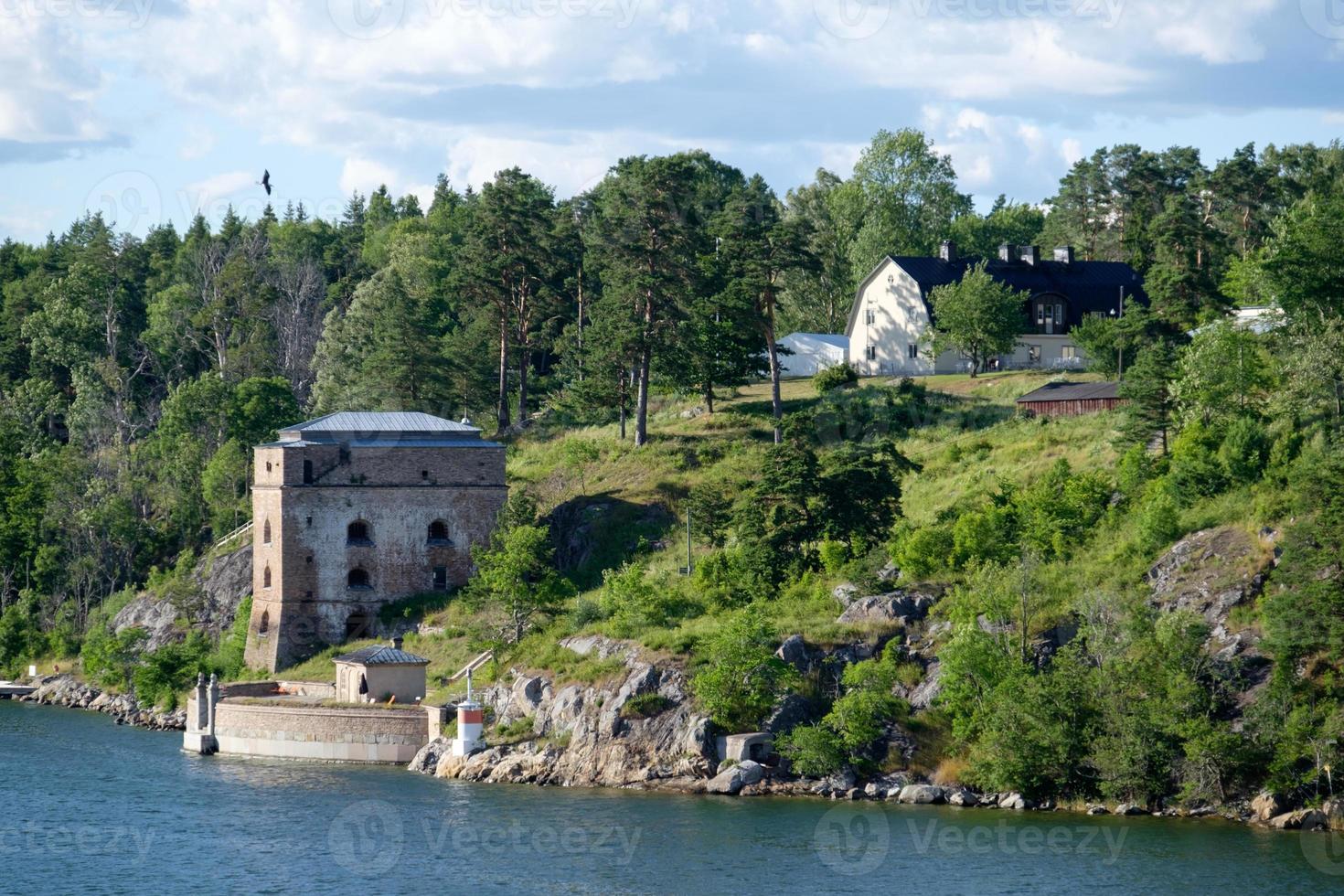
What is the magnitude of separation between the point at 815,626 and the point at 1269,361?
1881cm

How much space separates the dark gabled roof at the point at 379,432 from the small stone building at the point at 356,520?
37 millimetres

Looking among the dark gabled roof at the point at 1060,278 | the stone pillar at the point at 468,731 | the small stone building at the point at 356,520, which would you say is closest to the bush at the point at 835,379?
the dark gabled roof at the point at 1060,278

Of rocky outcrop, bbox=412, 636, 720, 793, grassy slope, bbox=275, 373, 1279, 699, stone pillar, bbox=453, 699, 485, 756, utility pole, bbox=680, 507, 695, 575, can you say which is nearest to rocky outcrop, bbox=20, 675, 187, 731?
grassy slope, bbox=275, 373, 1279, 699

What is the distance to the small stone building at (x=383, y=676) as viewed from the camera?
65.4 meters

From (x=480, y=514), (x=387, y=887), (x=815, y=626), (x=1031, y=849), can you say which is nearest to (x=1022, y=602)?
(x=815, y=626)

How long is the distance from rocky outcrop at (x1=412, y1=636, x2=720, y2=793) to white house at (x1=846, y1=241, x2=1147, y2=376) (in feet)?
111

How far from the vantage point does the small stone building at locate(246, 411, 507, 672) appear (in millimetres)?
74500

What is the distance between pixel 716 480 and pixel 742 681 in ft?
67.5

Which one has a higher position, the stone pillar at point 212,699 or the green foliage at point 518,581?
the green foliage at point 518,581

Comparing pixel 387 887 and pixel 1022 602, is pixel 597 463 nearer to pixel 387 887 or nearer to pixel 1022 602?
pixel 1022 602

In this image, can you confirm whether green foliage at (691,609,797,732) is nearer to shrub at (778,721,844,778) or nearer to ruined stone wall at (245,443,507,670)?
shrub at (778,721,844,778)

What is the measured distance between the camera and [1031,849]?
48469mm

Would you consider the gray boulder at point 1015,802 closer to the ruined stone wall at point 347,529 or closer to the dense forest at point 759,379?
the dense forest at point 759,379

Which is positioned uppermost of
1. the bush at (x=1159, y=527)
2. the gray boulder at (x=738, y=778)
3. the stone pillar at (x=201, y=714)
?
the bush at (x=1159, y=527)
